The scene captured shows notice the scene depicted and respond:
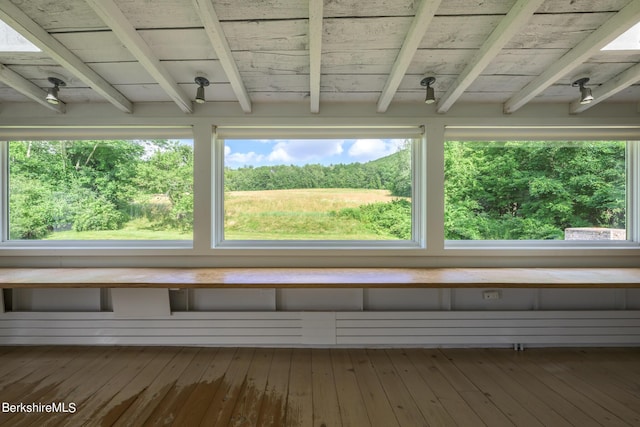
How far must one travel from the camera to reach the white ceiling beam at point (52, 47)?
1.38m

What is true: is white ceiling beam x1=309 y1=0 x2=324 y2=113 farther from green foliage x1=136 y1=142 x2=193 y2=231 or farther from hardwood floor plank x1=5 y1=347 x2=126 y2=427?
hardwood floor plank x1=5 y1=347 x2=126 y2=427

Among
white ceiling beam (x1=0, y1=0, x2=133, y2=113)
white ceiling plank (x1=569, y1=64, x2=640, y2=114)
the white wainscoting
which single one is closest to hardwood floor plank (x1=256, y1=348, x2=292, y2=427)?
the white wainscoting

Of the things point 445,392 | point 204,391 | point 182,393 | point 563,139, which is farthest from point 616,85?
point 182,393

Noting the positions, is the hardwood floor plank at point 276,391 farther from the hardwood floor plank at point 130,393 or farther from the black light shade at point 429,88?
the black light shade at point 429,88

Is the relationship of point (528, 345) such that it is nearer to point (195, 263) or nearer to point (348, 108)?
point (348, 108)

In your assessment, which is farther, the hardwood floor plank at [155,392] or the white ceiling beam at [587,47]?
the hardwood floor plank at [155,392]

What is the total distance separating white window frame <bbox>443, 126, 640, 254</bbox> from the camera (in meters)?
2.38

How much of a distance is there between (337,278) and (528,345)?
1.82m

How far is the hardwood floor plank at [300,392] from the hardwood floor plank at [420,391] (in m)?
0.68

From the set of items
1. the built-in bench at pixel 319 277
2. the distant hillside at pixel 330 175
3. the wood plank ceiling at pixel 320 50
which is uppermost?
the wood plank ceiling at pixel 320 50

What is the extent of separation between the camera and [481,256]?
2.42m

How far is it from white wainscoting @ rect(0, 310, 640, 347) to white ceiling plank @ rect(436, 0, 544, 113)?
6.09ft

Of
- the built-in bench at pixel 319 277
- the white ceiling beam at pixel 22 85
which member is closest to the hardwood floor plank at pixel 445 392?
the built-in bench at pixel 319 277

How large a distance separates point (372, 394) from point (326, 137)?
208 cm
